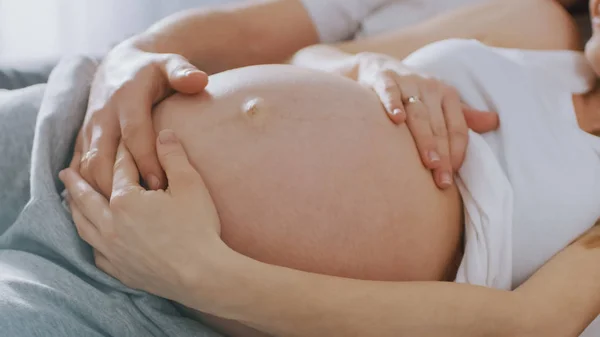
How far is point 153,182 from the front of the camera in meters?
0.68

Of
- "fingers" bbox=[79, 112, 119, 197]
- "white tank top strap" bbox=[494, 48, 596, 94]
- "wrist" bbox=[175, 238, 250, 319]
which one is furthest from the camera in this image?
"white tank top strap" bbox=[494, 48, 596, 94]

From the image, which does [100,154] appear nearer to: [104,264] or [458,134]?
[104,264]

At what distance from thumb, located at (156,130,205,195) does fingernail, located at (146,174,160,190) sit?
0.07ft

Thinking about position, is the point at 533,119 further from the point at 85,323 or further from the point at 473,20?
the point at 85,323

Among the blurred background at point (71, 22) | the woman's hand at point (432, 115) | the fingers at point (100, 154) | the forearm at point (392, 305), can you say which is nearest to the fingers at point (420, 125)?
the woman's hand at point (432, 115)

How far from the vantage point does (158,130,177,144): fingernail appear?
69cm

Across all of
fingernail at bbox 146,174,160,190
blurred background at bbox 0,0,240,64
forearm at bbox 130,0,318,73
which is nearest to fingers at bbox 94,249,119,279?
fingernail at bbox 146,174,160,190

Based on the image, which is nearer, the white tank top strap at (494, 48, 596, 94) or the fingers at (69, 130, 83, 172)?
the fingers at (69, 130, 83, 172)

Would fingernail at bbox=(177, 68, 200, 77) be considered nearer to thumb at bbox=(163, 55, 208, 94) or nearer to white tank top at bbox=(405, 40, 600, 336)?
thumb at bbox=(163, 55, 208, 94)

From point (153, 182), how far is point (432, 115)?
0.37 metres

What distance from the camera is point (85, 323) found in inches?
25.2

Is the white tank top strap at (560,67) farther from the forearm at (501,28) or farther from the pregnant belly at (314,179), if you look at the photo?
the pregnant belly at (314,179)

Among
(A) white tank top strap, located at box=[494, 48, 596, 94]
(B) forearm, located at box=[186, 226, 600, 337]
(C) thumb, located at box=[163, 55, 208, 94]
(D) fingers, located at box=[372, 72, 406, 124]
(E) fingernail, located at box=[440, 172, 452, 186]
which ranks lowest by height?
(B) forearm, located at box=[186, 226, 600, 337]

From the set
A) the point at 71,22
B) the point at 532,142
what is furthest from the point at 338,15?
the point at 71,22
